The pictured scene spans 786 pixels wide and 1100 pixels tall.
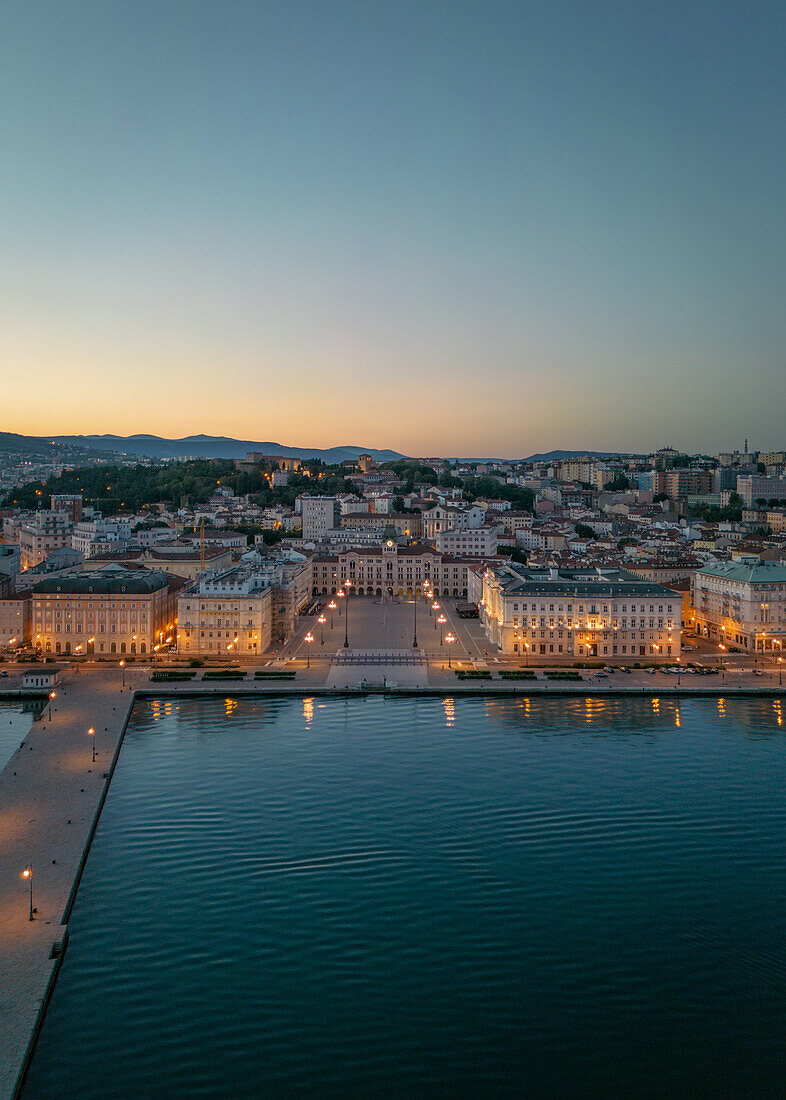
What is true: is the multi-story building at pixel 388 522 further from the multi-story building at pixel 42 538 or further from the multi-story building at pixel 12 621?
the multi-story building at pixel 12 621

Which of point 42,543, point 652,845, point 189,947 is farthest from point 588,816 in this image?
point 42,543

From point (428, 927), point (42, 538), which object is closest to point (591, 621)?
point (428, 927)

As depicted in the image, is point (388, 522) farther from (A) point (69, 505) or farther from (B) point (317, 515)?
(A) point (69, 505)

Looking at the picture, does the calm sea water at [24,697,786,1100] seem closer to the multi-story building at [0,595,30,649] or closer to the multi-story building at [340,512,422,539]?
the multi-story building at [0,595,30,649]

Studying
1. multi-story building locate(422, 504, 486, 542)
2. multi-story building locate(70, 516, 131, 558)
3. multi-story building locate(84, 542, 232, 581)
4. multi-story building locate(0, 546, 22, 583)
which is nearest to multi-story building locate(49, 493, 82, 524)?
multi-story building locate(70, 516, 131, 558)

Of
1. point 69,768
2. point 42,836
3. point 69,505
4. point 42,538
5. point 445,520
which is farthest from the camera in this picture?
point 69,505

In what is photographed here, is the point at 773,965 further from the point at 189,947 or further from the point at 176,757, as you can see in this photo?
the point at 176,757

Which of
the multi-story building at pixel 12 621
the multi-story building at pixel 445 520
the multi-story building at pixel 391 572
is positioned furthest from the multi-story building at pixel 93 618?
the multi-story building at pixel 445 520
